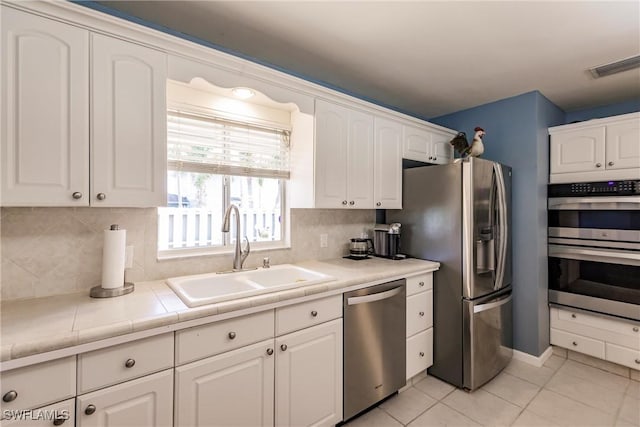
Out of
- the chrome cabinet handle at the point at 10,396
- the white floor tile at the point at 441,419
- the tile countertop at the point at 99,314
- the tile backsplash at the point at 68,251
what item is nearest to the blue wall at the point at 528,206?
the white floor tile at the point at 441,419

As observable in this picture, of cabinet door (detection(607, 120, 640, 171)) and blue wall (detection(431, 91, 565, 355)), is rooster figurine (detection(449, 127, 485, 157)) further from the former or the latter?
cabinet door (detection(607, 120, 640, 171))

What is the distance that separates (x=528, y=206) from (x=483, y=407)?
5.67ft

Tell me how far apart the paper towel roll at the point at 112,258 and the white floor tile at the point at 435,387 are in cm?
220

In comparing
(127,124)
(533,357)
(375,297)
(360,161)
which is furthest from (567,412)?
(127,124)

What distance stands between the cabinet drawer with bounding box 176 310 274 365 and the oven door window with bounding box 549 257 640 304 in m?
2.77

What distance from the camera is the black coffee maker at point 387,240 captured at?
2.54 metres

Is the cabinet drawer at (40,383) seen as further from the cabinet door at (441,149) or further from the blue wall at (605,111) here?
the blue wall at (605,111)

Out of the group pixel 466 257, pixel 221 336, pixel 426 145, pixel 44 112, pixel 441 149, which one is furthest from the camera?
pixel 441 149

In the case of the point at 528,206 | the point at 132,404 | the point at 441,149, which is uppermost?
the point at 441,149

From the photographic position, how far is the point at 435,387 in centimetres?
229

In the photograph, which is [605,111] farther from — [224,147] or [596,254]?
[224,147]

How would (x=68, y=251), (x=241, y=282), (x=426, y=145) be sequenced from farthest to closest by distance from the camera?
(x=426, y=145), (x=241, y=282), (x=68, y=251)

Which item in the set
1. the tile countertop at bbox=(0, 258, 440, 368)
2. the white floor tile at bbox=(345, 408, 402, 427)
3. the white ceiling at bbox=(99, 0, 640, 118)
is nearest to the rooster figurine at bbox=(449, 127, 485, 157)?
the white ceiling at bbox=(99, 0, 640, 118)

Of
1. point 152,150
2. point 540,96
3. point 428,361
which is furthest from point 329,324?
point 540,96
